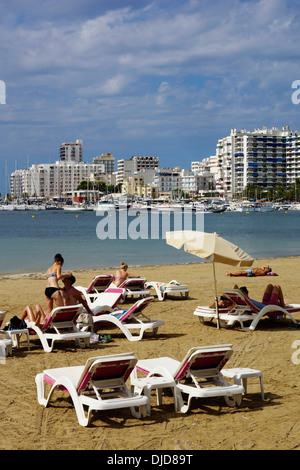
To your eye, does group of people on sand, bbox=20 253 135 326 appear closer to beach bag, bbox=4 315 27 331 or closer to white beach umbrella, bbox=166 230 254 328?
beach bag, bbox=4 315 27 331

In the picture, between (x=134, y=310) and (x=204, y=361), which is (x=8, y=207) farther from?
(x=204, y=361)

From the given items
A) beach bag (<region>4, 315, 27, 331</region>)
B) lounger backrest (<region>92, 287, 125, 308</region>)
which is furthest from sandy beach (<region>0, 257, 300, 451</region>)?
lounger backrest (<region>92, 287, 125, 308</region>)

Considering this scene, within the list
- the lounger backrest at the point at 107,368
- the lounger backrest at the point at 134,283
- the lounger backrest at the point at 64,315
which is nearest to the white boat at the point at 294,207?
the lounger backrest at the point at 134,283

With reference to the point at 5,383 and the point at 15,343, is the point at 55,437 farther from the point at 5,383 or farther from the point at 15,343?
the point at 15,343

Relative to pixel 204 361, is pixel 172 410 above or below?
below

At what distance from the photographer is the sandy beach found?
18.1 feet

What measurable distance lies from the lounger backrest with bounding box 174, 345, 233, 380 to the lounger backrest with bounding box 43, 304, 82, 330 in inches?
122

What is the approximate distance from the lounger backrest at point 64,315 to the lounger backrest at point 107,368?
316 centimetres

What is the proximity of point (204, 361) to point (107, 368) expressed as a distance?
3.52 ft

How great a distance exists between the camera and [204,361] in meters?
6.39

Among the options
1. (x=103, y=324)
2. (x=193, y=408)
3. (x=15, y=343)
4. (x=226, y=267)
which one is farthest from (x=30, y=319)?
(x=226, y=267)

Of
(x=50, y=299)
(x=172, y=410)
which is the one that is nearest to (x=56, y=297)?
(x=50, y=299)

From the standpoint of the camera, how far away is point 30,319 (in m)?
9.60

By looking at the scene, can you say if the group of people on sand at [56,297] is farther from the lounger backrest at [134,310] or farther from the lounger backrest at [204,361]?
the lounger backrest at [204,361]
